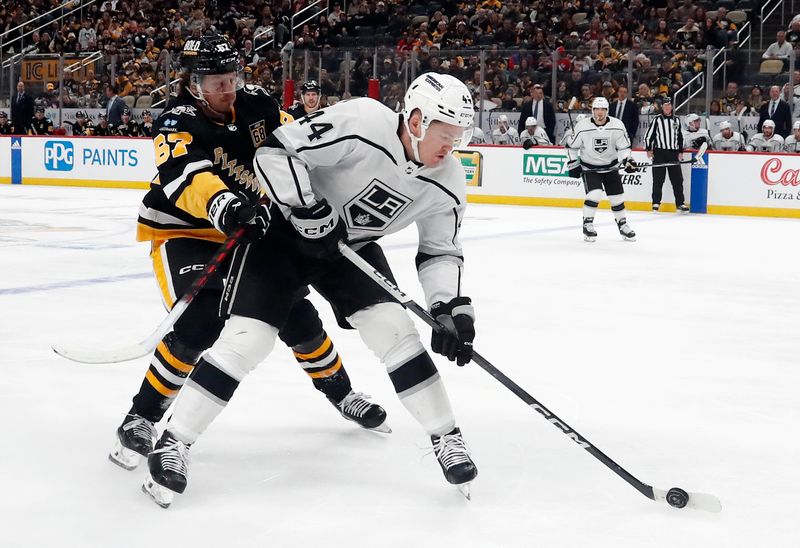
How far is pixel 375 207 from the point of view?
97.4 inches

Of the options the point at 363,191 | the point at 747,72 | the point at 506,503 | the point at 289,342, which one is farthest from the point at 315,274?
the point at 747,72

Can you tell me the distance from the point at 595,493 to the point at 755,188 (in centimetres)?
915

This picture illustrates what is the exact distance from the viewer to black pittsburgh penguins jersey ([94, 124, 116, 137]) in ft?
46.6

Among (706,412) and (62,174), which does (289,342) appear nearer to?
(706,412)

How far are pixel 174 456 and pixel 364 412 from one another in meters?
0.68

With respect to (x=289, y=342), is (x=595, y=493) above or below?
below

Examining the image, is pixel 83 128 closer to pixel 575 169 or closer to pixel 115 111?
pixel 115 111

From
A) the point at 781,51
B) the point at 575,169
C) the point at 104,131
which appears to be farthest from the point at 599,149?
the point at 104,131

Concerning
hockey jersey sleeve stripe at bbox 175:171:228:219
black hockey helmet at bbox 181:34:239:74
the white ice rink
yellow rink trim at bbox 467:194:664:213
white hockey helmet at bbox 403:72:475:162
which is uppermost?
black hockey helmet at bbox 181:34:239:74

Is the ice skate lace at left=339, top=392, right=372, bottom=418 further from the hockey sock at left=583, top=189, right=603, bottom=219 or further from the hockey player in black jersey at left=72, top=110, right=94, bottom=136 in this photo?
the hockey player in black jersey at left=72, top=110, right=94, bottom=136

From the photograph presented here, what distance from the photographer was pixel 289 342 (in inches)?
111

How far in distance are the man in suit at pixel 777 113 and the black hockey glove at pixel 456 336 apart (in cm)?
964

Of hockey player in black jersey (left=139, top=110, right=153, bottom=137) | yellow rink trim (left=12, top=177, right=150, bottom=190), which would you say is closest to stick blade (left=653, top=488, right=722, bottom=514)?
yellow rink trim (left=12, top=177, right=150, bottom=190)

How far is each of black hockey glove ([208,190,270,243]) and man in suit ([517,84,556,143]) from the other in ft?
33.5
